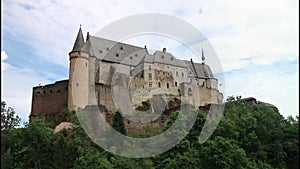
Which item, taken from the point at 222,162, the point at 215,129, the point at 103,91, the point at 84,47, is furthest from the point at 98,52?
the point at 222,162

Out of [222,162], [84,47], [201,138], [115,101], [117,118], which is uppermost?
[84,47]

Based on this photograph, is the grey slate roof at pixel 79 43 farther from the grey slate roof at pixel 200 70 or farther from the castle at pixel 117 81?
the grey slate roof at pixel 200 70

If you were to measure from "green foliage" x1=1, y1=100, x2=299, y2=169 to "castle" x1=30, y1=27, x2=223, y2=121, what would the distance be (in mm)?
14094

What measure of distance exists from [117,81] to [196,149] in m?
25.6

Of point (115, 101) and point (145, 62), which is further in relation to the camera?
point (145, 62)

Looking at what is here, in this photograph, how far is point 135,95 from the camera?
50.2m

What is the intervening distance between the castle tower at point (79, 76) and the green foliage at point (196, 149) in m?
12.5

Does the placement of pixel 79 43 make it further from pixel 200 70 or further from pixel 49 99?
pixel 200 70

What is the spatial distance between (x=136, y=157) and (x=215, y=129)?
286 inches

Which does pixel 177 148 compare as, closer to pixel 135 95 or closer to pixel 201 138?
pixel 201 138

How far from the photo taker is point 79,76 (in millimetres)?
45281

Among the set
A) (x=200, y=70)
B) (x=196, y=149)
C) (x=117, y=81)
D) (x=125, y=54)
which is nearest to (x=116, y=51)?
Answer: (x=125, y=54)

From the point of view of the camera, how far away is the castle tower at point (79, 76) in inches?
1729

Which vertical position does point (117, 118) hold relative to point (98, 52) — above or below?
below
